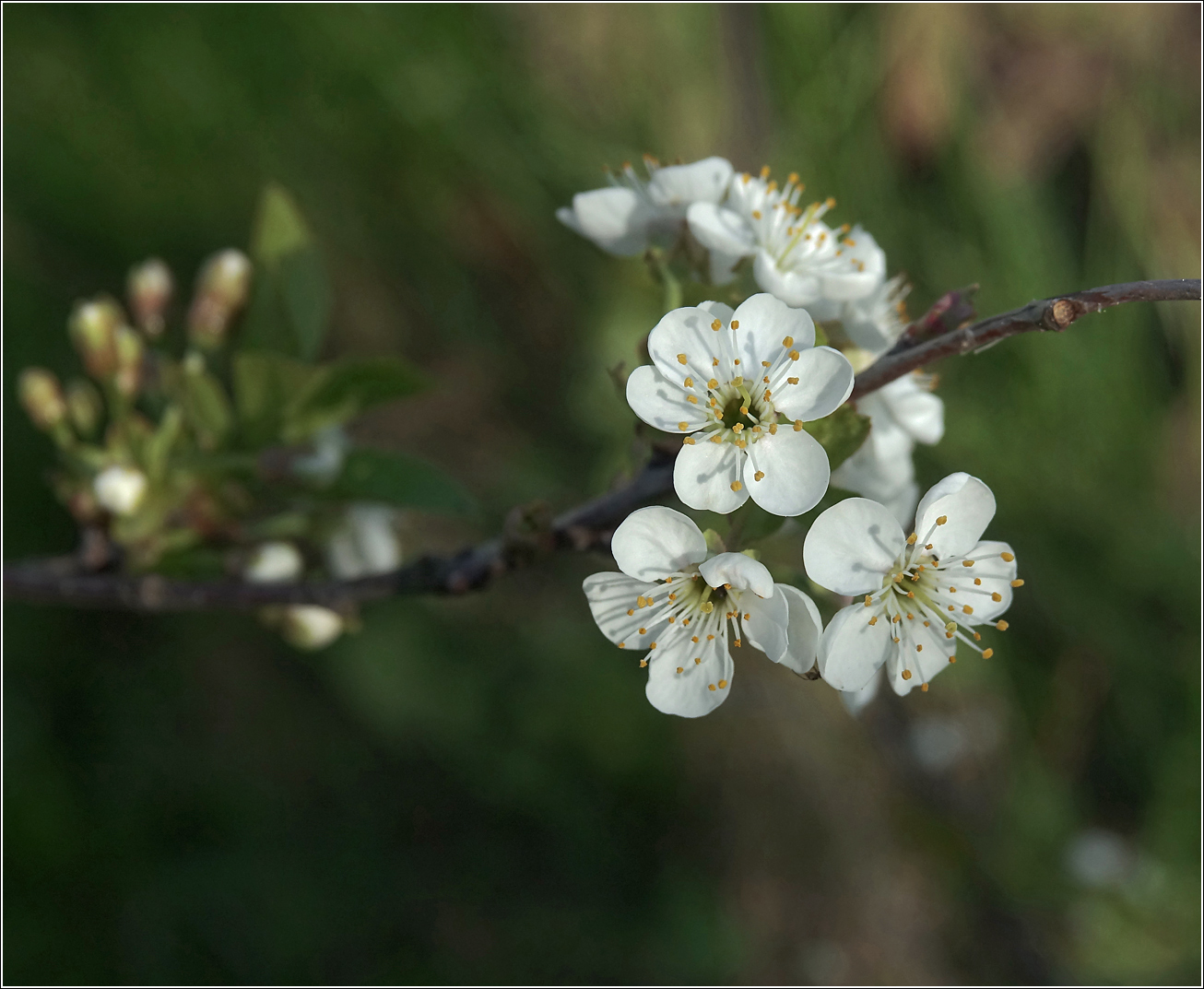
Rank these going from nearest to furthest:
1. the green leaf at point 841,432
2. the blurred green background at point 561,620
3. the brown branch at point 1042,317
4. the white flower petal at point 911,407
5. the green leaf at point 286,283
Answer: the brown branch at point 1042,317, the green leaf at point 841,432, the white flower petal at point 911,407, the green leaf at point 286,283, the blurred green background at point 561,620

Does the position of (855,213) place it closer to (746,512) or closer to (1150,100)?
(1150,100)

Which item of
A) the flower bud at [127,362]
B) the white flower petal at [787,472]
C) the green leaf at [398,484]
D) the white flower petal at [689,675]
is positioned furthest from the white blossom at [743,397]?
the flower bud at [127,362]

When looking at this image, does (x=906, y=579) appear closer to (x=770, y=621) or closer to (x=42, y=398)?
(x=770, y=621)

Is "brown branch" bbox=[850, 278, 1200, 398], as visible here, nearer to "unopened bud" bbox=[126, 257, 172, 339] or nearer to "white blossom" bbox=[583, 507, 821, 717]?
"white blossom" bbox=[583, 507, 821, 717]

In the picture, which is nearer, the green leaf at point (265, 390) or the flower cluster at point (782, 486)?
the flower cluster at point (782, 486)

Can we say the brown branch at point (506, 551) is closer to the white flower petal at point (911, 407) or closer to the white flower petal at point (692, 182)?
the white flower petal at point (911, 407)

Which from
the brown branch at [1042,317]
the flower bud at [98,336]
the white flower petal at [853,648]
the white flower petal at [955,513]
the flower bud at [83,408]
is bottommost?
the white flower petal at [853,648]

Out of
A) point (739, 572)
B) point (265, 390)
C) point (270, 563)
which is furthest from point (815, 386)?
point (270, 563)

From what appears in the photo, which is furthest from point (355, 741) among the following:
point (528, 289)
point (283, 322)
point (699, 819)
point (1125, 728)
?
point (1125, 728)
